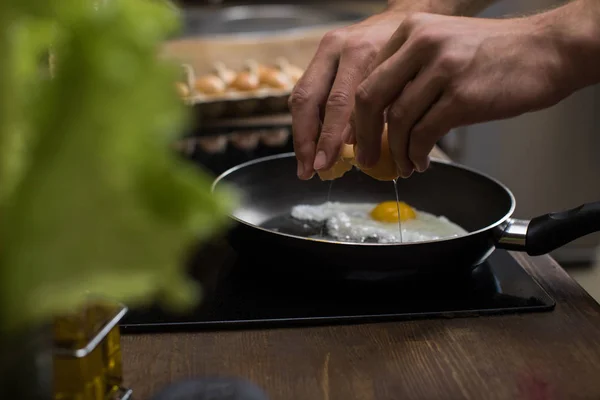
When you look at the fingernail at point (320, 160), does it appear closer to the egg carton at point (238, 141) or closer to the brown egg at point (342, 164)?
the brown egg at point (342, 164)

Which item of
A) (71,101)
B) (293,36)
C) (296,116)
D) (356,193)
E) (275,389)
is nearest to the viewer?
(71,101)

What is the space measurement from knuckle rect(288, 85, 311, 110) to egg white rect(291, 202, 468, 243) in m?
Answer: 0.22

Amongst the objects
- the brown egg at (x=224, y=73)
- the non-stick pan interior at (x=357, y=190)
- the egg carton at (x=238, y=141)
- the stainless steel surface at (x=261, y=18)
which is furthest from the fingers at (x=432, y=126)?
the stainless steel surface at (x=261, y=18)

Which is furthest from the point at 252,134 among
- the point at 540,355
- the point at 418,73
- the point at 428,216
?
the point at 540,355

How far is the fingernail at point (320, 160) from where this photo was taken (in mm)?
1135

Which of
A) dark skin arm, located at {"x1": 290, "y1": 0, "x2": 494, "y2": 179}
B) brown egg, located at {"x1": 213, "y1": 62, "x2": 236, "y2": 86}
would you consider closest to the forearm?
dark skin arm, located at {"x1": 290, "y1": 0, "x2": 494, "y2": 179}

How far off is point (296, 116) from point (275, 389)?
1.74 feet

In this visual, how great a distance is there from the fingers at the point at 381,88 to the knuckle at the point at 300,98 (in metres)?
0.18

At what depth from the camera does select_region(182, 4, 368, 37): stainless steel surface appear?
322cm

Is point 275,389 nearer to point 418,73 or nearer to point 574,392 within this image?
point 574,392

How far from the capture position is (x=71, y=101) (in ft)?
1.23

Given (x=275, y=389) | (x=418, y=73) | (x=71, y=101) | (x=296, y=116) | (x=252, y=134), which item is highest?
(x=71, y=101)

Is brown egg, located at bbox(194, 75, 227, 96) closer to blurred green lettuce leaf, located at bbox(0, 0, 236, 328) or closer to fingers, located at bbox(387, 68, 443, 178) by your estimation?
fingers, located at bbox(387, 68, 443, 178)

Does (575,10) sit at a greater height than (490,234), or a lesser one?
greater
